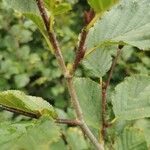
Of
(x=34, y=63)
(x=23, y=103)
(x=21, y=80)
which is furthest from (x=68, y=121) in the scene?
(x=34, y=63)

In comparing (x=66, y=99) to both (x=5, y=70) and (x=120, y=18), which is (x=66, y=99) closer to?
(x=5, y=70)

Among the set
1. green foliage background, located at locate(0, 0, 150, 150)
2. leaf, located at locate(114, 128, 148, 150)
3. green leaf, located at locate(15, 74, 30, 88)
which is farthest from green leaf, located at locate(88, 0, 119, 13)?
green leaf, located at locate(15, 74, 30, 88)

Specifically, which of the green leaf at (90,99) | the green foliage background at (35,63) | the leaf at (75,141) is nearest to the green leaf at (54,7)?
the green leaf at (90,99)

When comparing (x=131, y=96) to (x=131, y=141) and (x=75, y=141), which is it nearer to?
(x=131, y=141)

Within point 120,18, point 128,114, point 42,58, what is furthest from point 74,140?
point 42,58

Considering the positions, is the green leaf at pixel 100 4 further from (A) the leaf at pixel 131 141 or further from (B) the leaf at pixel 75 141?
(B) the leaf at pixel 75 141

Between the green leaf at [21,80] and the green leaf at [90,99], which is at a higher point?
Answer: the green leaf at [90,99]
